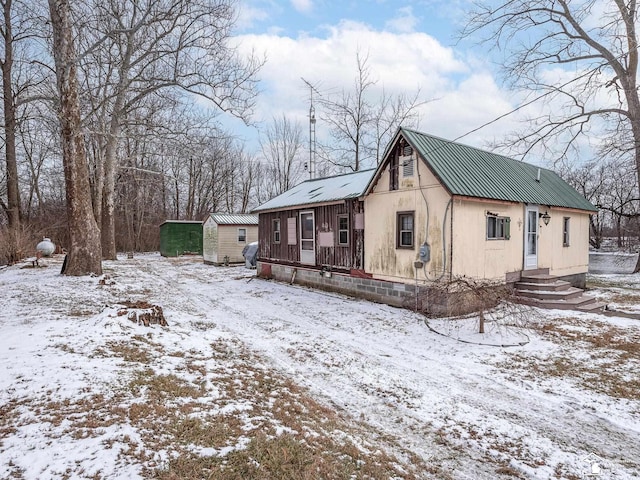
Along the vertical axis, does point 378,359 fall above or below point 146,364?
below

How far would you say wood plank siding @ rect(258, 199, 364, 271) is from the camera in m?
11.2

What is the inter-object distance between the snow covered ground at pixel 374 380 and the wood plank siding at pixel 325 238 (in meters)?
2.90

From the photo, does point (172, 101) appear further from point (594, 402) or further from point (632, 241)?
point (632, 241)

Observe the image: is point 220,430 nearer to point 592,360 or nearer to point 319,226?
point 592,360

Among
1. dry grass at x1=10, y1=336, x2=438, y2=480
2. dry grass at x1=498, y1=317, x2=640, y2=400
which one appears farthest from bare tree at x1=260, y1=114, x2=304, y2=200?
dry grass at x1=10, y1=336, x2=438, y2=480

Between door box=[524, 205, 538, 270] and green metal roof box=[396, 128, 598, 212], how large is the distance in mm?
371

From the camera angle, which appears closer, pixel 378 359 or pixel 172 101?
pixel 378 359

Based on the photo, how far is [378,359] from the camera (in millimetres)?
5875

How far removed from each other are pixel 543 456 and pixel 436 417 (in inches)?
40.5

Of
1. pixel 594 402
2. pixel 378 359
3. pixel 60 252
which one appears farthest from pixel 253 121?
pixel 60 252

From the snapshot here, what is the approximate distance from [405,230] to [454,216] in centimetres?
154

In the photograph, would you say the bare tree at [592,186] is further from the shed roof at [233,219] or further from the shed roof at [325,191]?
the shed roof at [233,219]

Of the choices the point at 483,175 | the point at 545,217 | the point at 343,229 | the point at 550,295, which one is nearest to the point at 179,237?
the point at 343,229

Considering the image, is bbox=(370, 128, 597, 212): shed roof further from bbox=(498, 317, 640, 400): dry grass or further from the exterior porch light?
bbox=(498, 317, 640, 400): dry grass
